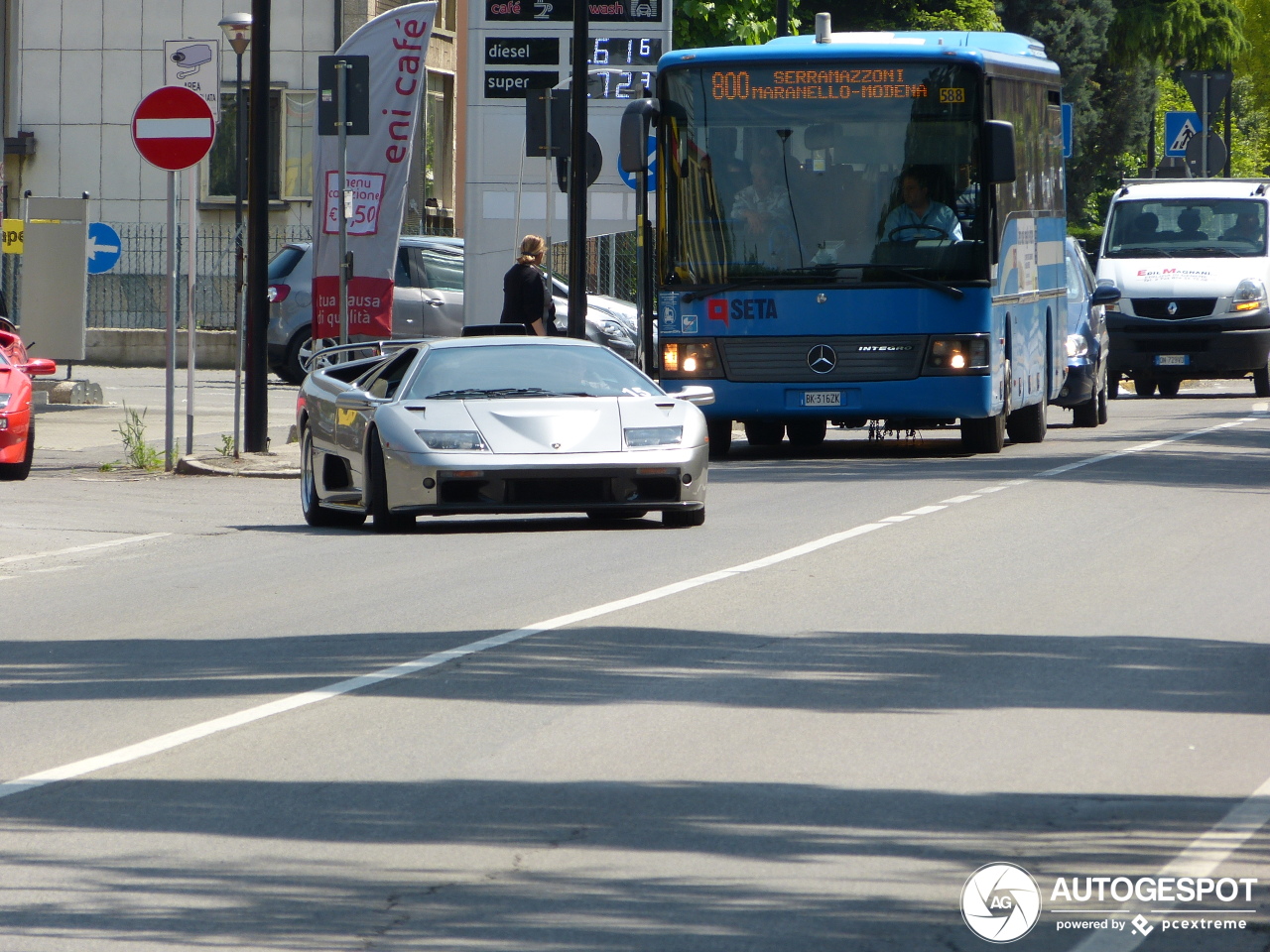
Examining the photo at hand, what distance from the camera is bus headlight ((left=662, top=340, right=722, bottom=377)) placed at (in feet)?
68.3

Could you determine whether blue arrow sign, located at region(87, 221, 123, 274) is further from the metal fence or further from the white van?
the white van

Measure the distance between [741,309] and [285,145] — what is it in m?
22.0

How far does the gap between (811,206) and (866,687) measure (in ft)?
40.4

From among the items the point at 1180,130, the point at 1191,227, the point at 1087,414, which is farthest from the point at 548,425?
the point at 1180,130

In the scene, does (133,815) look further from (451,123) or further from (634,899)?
(451,123)

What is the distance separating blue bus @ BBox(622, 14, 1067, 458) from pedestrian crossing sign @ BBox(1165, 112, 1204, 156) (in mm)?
22578

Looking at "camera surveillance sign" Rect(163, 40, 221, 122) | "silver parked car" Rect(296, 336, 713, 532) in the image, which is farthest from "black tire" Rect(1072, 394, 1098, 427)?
"silver parked car" Rect(296, 336, 713, 532)

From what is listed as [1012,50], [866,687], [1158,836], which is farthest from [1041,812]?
[1012,50]

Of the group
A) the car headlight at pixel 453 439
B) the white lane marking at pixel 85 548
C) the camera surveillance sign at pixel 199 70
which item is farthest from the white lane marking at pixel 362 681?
the camera surveillance sign at pixel 199 70

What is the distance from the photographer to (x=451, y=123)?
44.4 m

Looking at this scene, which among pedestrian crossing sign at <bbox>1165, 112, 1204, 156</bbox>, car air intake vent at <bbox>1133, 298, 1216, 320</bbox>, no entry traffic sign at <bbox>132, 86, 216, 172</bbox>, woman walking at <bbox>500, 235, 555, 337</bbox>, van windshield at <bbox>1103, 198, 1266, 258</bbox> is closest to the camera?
no entry traffic sign at <bbox>132, 86, 216, 172</bbox>

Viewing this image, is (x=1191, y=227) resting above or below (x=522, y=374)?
above

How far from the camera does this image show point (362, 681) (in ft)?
29.0

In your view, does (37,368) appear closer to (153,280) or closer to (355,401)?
(355,401)
